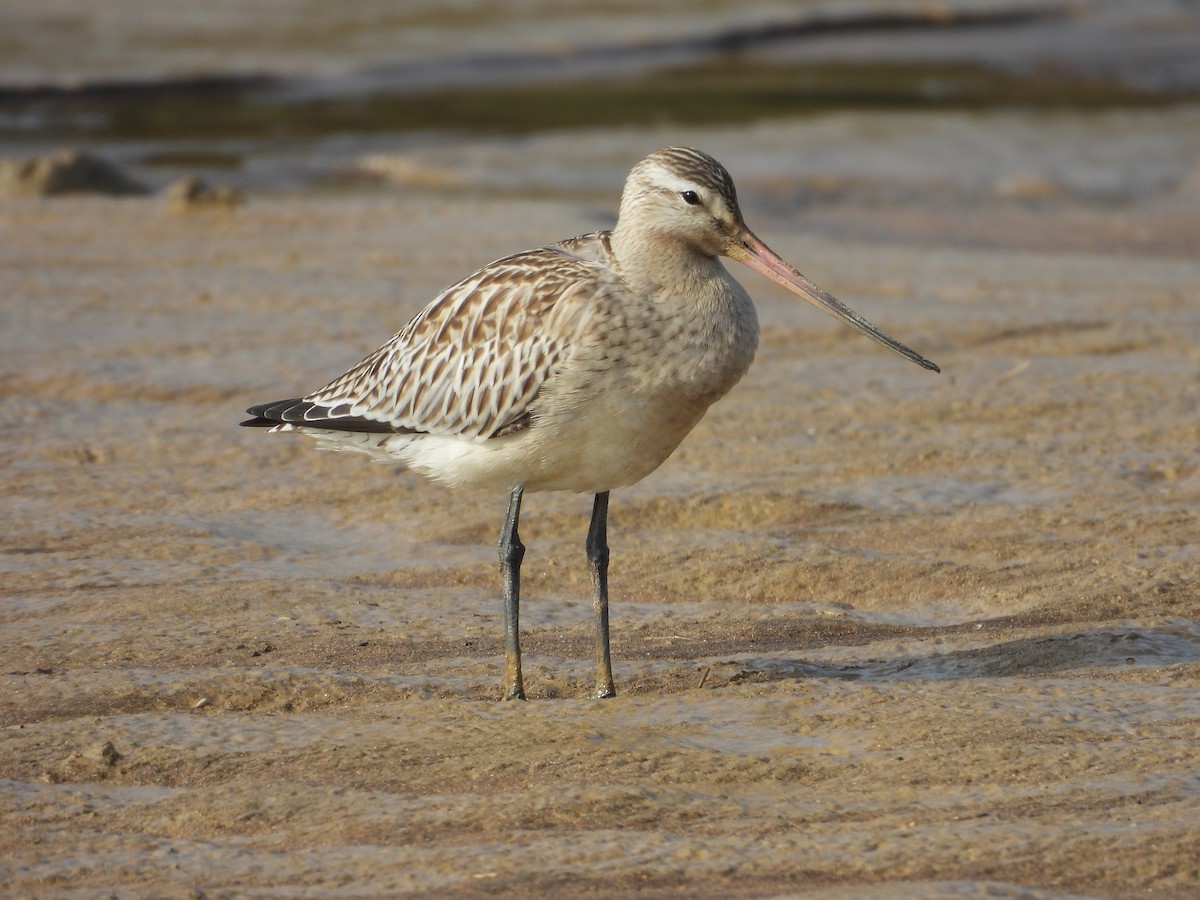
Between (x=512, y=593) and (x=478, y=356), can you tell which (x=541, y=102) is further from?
(x=512, y=593)

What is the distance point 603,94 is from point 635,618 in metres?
17.8

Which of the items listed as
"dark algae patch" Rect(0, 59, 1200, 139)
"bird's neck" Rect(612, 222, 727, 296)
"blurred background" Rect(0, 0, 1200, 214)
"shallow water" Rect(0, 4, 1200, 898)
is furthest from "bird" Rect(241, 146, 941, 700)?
"dark algae patch" Rect(0, 59, 1200, 139)

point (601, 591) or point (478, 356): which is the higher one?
point (478, 356)

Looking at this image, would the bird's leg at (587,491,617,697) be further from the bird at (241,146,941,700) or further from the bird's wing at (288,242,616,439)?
the bird's wing at (288,242,616,439)

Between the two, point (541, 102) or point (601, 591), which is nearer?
point (601, 591)

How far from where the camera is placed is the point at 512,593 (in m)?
6.14

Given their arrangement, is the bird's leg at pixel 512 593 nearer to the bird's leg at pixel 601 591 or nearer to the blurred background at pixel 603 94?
the bird's leg at pixel 601 591

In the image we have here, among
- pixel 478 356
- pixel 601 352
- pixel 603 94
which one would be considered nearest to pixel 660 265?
pixel 601 352

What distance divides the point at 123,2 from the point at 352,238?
15220 mm

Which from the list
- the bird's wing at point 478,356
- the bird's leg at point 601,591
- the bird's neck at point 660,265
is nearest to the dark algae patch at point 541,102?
the bird's wing at point 478,356

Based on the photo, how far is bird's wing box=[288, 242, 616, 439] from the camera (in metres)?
5.93

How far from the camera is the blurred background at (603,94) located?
18312mm

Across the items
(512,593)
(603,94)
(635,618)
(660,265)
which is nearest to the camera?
(660,265)

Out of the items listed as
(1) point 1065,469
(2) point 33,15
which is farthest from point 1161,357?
(2) point 33,15
